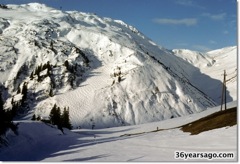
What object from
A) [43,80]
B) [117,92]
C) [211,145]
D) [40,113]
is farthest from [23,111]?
[211,145]

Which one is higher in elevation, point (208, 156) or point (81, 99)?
point (81, 99)

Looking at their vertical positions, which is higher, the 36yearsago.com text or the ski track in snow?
the ski track in snow

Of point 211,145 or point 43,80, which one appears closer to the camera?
point 211,145

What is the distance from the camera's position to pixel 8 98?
618 feet

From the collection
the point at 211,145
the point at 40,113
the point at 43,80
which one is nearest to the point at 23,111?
the point at 40,113

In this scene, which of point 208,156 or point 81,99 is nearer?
point 208,156

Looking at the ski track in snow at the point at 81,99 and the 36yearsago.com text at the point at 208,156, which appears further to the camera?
the ski track in snow at the point at 81,99

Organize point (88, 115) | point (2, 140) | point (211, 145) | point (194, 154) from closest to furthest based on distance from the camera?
point (194, 154)
point (211, 145)
point (2, 140)
point (88, 115)

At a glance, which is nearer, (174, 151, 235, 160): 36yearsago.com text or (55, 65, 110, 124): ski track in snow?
(174, 151, 235, 160): 36yearsago.com text

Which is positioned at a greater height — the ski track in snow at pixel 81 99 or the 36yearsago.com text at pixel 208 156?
the ski track in snow at pixel 81 99

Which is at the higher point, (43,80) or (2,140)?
(43,80)

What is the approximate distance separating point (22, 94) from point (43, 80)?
53.5 feet

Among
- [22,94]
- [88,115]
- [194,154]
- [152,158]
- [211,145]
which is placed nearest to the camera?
[194,154]

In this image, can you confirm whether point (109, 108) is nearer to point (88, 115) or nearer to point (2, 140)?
point (88, 115)
